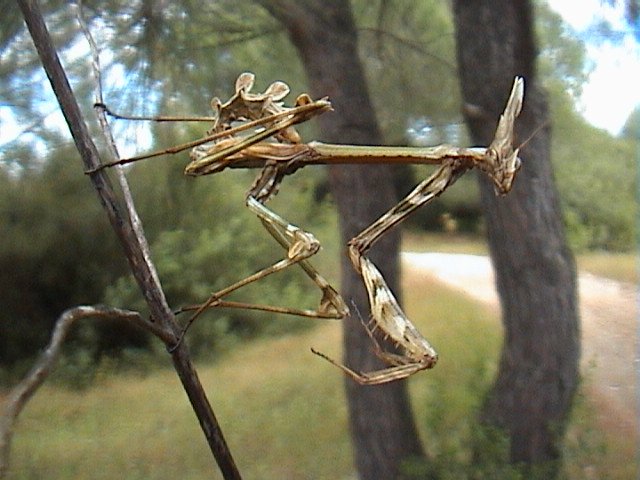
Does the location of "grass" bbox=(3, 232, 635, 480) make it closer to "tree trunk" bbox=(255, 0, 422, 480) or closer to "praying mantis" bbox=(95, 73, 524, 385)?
"tree trunk" bbox=(255, 0, 422, 480)

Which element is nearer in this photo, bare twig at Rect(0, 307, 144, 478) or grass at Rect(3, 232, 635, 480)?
bare twig at Rect(0, 307, 144, 478)

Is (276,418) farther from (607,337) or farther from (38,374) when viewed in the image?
(38,374)

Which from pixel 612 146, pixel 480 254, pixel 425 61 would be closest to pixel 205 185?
pixel 480 254

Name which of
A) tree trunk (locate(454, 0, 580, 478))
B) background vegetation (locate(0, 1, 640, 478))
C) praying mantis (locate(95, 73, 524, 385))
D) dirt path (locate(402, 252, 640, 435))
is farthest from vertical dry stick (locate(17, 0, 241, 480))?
dirt path (locate(402, 252, 640, 435))

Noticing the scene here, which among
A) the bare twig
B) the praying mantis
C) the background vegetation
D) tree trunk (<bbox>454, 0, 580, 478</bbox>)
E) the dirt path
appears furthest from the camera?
the dirt path

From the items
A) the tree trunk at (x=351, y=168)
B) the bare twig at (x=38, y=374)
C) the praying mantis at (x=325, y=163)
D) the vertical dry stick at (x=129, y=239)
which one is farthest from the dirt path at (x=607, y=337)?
the bare twig at (x=38, y=374)

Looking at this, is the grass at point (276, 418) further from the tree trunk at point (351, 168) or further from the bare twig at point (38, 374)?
the bare twig at point (38, 374)
